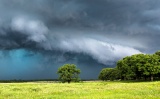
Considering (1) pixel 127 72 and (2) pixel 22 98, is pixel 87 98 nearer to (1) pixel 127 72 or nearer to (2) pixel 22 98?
(2) pixel 22 98

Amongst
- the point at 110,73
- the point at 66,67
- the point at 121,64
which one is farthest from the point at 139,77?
the point at 110,73

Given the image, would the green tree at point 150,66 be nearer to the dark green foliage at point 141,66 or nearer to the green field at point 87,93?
the dark green foliage at point 141,66

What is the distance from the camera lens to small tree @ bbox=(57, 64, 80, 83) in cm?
13375

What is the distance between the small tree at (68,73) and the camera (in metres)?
134

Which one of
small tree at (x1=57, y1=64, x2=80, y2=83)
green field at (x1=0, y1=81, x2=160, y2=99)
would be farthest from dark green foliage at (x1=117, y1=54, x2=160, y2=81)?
green field at (x1=0, y1=81, x2=160, y2=99)

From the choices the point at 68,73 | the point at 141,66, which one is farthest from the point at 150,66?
the point at 68,73

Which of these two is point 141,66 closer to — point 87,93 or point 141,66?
point 141,66

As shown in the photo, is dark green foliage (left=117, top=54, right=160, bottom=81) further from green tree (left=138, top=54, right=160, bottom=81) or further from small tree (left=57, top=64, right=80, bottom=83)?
small tree (left=57, top=64, right=80, bottom=83)

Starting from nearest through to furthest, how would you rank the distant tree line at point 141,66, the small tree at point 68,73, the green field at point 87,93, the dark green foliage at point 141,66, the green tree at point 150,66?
the green field at point 87,93, the green tree at point 150,66, the dark green foliage at point 141,66, the distant tree line at point 141,66, the small tree at point 68,73

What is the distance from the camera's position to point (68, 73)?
133500 millimetres

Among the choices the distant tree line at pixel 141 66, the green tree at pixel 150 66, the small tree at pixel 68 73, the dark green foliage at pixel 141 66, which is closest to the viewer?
the green tree at pixel 150 66

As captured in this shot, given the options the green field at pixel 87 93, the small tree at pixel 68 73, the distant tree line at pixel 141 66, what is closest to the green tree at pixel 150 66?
the distant tree line at pixel 141 66

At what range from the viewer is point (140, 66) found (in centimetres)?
12375

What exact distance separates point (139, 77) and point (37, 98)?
118713mm
